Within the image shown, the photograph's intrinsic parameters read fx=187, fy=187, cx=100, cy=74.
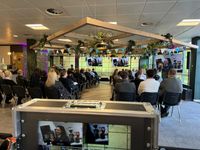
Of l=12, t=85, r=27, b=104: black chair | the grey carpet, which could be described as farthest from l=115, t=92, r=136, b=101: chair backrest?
l=12, t=85, r=27, b=104: black chair

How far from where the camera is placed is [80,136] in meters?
1.31

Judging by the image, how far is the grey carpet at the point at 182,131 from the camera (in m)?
3.30

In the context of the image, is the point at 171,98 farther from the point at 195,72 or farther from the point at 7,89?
the point at 7,89

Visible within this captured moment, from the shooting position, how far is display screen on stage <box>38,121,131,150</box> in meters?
1.28

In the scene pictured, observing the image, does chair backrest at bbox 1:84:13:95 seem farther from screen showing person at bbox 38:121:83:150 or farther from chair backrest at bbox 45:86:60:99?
screen showing person at bbox 38:121:83:150

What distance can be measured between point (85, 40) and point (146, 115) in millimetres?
3467

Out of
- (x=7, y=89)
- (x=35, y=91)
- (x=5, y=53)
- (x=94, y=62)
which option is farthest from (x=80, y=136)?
(x=94, y=62)

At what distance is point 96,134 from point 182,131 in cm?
320

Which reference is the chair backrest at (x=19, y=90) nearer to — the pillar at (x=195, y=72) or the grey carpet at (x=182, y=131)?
the grey carpet at (x=182, y=131)

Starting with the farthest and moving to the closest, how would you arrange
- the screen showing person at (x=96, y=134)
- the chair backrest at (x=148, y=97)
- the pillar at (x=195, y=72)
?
the pillar at (x=195, y=72)
the chair backrest at (x=148, y=97)
the screen showing person at (x=96, y=134)

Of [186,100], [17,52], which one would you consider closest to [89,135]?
[186,100]

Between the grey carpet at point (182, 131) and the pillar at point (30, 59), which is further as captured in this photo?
the pillar at point (30, 59)

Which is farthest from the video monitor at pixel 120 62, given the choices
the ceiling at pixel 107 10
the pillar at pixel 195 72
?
the ceiling at pixel 107 10

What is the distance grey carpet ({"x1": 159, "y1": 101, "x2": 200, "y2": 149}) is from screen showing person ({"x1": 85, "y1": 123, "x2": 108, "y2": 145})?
2.24m
